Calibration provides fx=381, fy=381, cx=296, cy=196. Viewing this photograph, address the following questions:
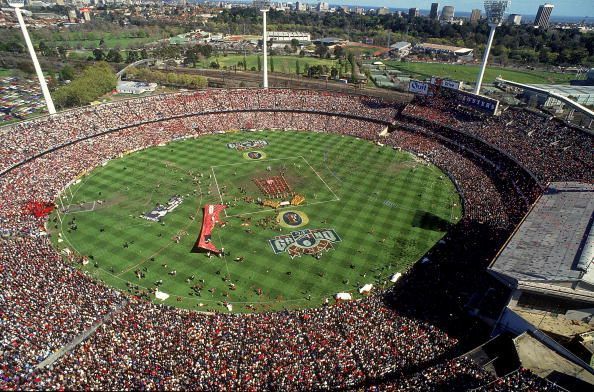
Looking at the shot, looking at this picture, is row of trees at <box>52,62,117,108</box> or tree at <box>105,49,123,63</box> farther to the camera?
tree at <box>105,49,123,63</box>

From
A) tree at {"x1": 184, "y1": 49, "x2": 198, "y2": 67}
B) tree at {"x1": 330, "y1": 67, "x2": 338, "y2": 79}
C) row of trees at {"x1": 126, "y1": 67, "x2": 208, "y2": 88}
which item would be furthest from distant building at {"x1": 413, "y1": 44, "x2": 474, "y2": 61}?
row of trees at {"x1": 126, "y1": 67, "x2": 208, "y2": 88}

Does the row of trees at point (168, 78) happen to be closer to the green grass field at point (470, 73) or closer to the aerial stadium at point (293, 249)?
the aerial stadium at point (293, 249)

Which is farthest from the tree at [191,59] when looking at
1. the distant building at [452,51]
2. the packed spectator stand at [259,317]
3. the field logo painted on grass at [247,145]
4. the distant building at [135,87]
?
the distant building at [452,51]

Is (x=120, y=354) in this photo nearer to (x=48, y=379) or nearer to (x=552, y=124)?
(x=48, y=379)

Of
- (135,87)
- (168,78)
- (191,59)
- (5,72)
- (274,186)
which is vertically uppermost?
(191,59)

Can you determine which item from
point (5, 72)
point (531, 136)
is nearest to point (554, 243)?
point (531, 136)

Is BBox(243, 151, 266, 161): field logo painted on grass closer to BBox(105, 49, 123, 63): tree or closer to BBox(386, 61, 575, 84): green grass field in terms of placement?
BBox(105, 49, 123, 63): tree

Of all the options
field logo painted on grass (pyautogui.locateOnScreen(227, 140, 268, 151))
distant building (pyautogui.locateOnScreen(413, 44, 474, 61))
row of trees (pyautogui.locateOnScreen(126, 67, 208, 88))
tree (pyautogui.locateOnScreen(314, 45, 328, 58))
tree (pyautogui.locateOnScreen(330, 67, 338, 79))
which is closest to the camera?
field logo painted on grass (pyautogui.locateOnScreen(227, 140, 268, 151))

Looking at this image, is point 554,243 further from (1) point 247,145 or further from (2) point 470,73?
(2) point 470,73
